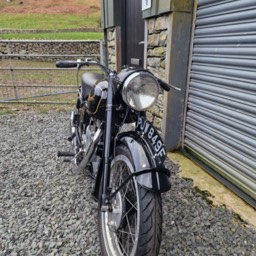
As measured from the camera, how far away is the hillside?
27062 millimetres

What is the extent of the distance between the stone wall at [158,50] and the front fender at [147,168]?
5.30 ft

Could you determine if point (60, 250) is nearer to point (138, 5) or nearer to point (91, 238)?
point (91, 238)

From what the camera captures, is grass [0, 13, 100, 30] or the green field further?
grass [0, 13, 100, 30]

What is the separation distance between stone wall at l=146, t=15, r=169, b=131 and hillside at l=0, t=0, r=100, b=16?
2679cm

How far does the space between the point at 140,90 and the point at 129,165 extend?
1.35 feet

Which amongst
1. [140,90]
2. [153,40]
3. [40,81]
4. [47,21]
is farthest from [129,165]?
[47,21]

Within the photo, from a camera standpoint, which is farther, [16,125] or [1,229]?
[16,125]

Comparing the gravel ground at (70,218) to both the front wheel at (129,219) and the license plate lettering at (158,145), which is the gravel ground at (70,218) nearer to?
the front wheel at (129,219)

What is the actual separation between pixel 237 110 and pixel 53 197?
1.77 m

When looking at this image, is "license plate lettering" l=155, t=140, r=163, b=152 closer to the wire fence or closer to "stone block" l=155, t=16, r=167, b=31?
"stone block" l=155, t=16, r=167, b=31

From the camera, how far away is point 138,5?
12.4ft

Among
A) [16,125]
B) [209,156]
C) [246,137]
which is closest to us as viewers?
[246,137]

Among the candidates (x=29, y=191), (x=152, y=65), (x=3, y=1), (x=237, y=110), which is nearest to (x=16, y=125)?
(x=29, y=191)

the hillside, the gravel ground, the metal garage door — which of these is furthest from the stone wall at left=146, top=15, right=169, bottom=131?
the hillside
